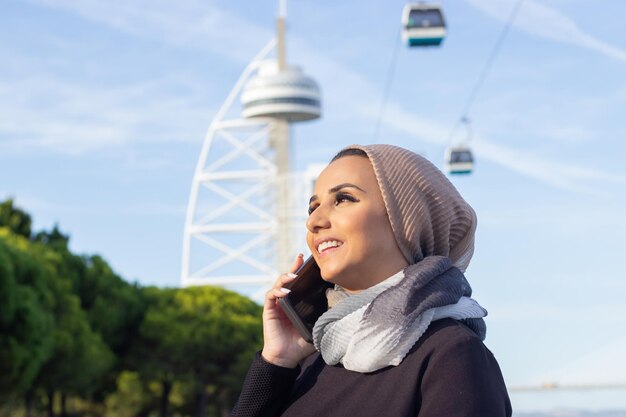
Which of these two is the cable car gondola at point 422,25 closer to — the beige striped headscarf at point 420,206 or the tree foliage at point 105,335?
the tree foliage at point 105,335

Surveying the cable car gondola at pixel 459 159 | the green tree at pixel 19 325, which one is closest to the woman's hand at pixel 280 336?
the green tree at pixel 19 325

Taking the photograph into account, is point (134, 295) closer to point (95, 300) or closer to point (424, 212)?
point (95, 300)

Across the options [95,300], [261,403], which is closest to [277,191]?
[95,300]

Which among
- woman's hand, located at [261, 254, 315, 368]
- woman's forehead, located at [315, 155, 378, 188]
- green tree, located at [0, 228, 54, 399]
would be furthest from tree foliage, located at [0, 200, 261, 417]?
woman's forehead, located at [315, 155, 378, 188]

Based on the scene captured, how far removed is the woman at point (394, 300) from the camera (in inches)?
102

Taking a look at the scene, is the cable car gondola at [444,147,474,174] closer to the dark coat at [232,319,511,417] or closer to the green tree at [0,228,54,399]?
the green tree at [0,228,54,399]

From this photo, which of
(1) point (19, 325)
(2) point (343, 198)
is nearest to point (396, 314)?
(2) point (343, 198)

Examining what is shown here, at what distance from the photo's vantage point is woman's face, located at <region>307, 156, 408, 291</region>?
2830 millimetres

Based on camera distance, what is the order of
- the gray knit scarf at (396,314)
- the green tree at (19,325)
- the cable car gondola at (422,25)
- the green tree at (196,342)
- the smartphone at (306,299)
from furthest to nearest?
the green tree at (196,342)
the green tree at (19,325)
the cable car gondola at (422,25)
the smartphone at (306,299)
the gray knit scarf at (396,314)

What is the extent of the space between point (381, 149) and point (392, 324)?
47 cm

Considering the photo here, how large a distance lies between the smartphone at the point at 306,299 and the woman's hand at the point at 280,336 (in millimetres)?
23

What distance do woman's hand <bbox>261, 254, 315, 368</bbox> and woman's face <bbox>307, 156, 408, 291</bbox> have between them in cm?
29

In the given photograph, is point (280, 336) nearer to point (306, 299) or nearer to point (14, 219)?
point (306, 299)

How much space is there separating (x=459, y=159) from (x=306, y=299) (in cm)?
3536
